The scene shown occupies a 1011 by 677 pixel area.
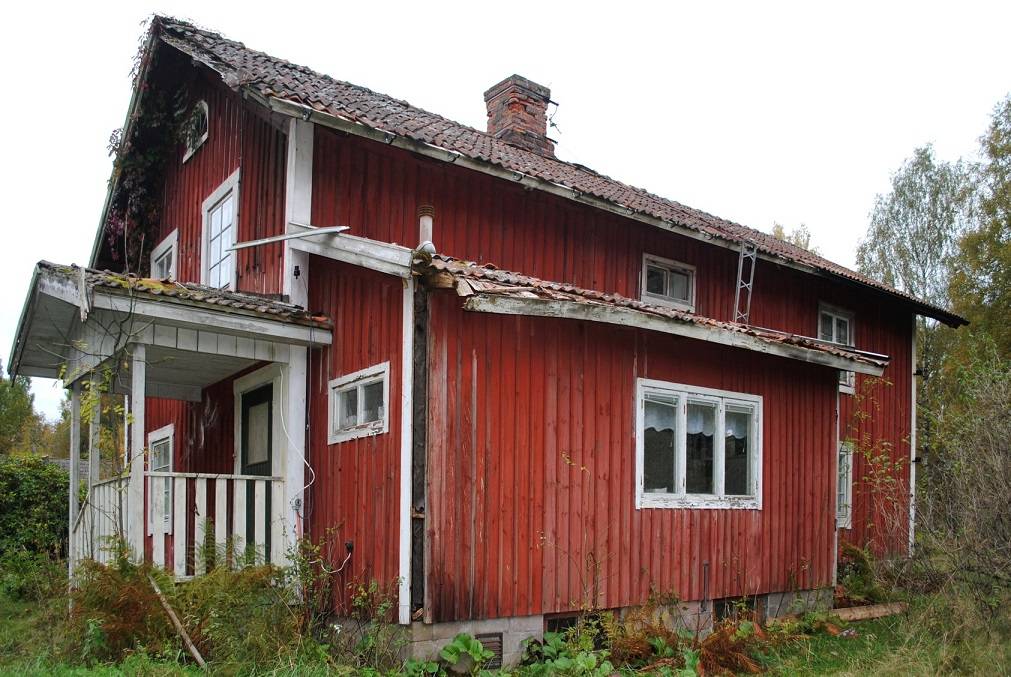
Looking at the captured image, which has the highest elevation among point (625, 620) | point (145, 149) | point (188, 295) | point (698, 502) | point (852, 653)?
point (145, 149)

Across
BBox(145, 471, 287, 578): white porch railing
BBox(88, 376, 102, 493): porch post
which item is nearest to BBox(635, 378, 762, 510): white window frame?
BBox(145, 471, 287, 578): white porch railing

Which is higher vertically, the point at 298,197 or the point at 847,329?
the point at 298,197

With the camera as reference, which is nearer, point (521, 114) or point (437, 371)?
point (437, 371)

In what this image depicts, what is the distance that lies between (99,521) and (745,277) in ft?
30.7

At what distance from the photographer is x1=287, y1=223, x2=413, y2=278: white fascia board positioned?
7773mm

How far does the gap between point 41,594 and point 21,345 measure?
2.85 meters

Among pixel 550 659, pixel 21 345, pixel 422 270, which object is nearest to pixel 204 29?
pixel 21 345

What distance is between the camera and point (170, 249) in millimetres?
13805

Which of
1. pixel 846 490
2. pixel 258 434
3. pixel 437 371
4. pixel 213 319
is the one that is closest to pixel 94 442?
pixel 213 319

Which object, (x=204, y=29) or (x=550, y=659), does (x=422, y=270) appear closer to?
(x=550, y=659)

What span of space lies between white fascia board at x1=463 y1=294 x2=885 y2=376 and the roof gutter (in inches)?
102

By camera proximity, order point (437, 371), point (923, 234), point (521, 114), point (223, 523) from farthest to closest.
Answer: point (923, 234) < point (521, 114) < point (223, 523) < point (437, 371)

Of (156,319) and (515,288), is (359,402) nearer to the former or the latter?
(156,319)

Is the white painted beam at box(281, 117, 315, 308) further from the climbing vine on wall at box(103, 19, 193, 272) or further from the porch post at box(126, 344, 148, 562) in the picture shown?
the climbing vine on wall at box(103, 19, 193, 272)
